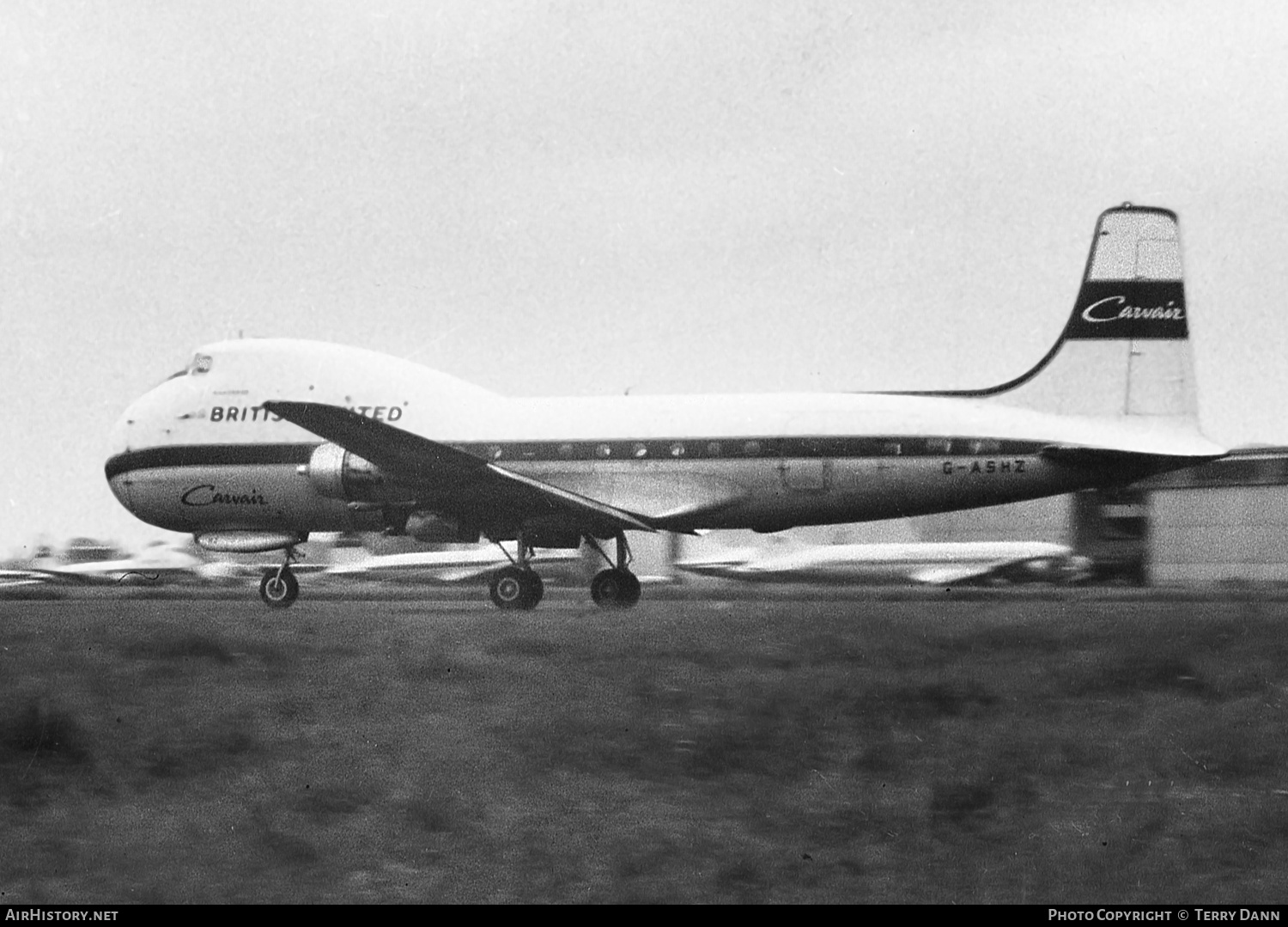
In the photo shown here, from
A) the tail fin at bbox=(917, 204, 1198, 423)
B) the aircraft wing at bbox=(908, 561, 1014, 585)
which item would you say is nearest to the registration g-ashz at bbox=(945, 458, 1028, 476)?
the tail fin at bbox=(917, 204, 1198, 423)

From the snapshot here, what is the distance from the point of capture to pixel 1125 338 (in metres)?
29.1

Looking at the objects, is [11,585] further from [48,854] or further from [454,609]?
[48,854]

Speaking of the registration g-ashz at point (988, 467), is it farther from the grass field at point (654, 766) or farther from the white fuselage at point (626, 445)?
the grass field at point (654, 766)

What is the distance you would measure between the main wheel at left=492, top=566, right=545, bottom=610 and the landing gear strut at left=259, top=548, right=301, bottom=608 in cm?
530

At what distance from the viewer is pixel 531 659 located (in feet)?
59.3

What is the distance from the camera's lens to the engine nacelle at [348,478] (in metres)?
28.1

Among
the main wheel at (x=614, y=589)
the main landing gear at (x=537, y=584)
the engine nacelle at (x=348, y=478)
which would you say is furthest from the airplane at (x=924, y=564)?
the engine nacelle at (x=348, y=478)

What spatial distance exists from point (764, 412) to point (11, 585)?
29.7m

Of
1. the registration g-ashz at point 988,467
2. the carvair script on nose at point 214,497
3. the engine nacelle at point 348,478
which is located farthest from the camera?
the carvair script on nose at point 214,497

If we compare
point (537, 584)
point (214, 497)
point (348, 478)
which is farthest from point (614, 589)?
point (214, 497)

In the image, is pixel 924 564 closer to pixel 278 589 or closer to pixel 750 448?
pixel 750 448

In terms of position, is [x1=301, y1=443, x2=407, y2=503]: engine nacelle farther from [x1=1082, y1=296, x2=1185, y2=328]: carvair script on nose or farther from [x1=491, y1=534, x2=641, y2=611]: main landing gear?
[x1=1082, y1=296, x2=1185, y2=328]: carvair script on nose

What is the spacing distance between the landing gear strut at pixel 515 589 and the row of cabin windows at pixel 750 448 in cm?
283

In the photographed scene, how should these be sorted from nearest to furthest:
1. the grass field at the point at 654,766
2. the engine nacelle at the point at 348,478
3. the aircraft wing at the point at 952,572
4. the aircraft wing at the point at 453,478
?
the grass field at the point at 654,766, the aircraft wing at the point at 453,478, the engine nacelle at the point at 348,478, the aircraft wing at the point at 952,572
